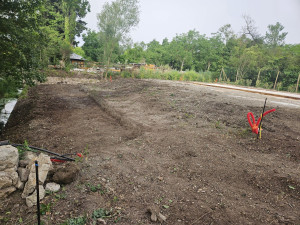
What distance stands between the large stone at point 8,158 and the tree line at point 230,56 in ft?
56.9

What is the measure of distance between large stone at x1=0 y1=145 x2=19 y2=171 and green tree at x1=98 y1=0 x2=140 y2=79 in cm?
1549

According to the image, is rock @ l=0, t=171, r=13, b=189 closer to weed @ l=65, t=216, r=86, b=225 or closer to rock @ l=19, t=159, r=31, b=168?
rock @ l=19, t=159, r=31, b=168

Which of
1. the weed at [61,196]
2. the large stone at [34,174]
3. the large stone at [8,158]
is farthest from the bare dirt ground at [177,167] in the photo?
the large stone at [8,158]

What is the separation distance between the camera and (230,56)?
25.6 m

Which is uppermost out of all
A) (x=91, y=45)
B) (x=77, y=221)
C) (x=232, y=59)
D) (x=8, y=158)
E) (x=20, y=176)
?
(x=91, y=45)

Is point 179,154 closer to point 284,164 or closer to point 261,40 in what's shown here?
point 284,164

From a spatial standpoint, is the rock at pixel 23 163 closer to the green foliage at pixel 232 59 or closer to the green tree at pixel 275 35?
the green foliage at pixel 232 59

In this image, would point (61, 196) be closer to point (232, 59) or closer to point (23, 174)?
point (23, 174)

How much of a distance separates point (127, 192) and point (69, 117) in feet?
12.8

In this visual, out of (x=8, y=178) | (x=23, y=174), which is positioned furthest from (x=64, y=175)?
(x=8, y=178)

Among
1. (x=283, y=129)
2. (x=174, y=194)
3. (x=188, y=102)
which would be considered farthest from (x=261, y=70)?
(x=174, y=194)

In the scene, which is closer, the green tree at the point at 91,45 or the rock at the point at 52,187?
the rock at the point at 52,187

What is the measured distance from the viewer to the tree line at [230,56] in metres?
16.8

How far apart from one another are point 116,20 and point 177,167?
1696 cm
